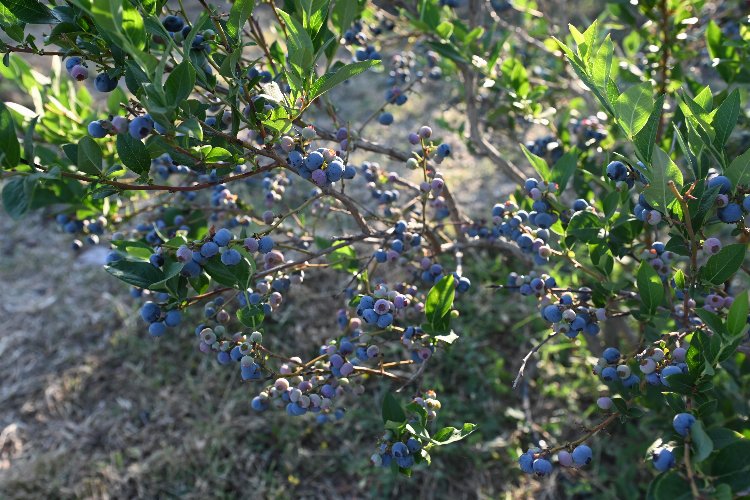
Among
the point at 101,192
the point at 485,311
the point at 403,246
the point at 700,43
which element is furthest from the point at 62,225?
the point at 700,43

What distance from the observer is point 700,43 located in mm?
2277

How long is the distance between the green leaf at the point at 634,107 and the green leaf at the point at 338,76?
1.30ft

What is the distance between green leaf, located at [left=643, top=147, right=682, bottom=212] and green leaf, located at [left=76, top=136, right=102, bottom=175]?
890mm

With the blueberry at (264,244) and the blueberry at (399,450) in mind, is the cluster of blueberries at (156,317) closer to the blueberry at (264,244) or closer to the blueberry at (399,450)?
the blueberry at (264,244)

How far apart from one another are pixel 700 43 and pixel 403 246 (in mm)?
1484

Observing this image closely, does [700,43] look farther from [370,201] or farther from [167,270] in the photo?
[167,270]

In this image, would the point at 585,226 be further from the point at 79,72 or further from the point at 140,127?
the point at 79,72

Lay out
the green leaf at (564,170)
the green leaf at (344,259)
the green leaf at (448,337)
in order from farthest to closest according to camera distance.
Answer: the green leaf at (344,259), the green leaf at (564,170), the green leaf at (448,337)

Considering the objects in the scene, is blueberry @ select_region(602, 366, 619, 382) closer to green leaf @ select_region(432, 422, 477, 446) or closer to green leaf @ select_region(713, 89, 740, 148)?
green leaf @ select_region(432, 422, 477, 446)

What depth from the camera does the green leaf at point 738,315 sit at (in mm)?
966

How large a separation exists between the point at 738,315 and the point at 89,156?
1.04 m

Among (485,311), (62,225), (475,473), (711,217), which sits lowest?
(475,473)

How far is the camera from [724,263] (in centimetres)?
111

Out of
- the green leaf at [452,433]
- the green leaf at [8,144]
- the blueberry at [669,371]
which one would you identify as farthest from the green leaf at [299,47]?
the blueberry at [669,371]
